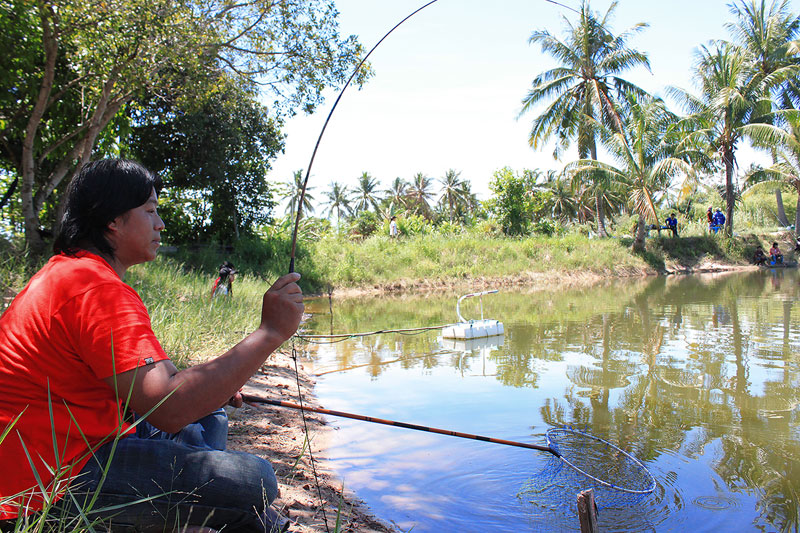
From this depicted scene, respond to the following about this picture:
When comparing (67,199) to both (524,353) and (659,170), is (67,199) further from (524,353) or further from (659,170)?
(659,170)

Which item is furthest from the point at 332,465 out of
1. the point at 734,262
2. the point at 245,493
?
the point at 734,262

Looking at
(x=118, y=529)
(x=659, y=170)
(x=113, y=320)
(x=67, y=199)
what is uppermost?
(x=659, y=170)

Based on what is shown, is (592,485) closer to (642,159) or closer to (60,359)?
(60,359)

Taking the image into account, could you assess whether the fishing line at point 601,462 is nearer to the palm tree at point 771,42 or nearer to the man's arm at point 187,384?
the man's arm at point 187,384

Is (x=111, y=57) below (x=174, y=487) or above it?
above

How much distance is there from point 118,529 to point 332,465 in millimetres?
2621

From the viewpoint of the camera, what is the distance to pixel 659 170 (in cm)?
2144

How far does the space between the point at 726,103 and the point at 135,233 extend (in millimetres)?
24718

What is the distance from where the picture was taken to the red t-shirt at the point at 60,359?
4.88 feet

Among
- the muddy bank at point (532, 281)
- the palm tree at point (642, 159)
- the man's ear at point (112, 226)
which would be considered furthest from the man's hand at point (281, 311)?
the palm tree at point (642, 159)

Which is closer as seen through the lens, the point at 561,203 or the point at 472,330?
the point at 472,330

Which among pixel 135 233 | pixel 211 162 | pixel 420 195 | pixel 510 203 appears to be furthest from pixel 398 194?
pixel 135 233

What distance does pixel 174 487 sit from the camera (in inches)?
65.0

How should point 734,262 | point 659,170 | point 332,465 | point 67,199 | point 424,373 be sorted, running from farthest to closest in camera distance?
point 734,262 < point 659,170 < point 424,373 < point 332,465 < point 67,199
